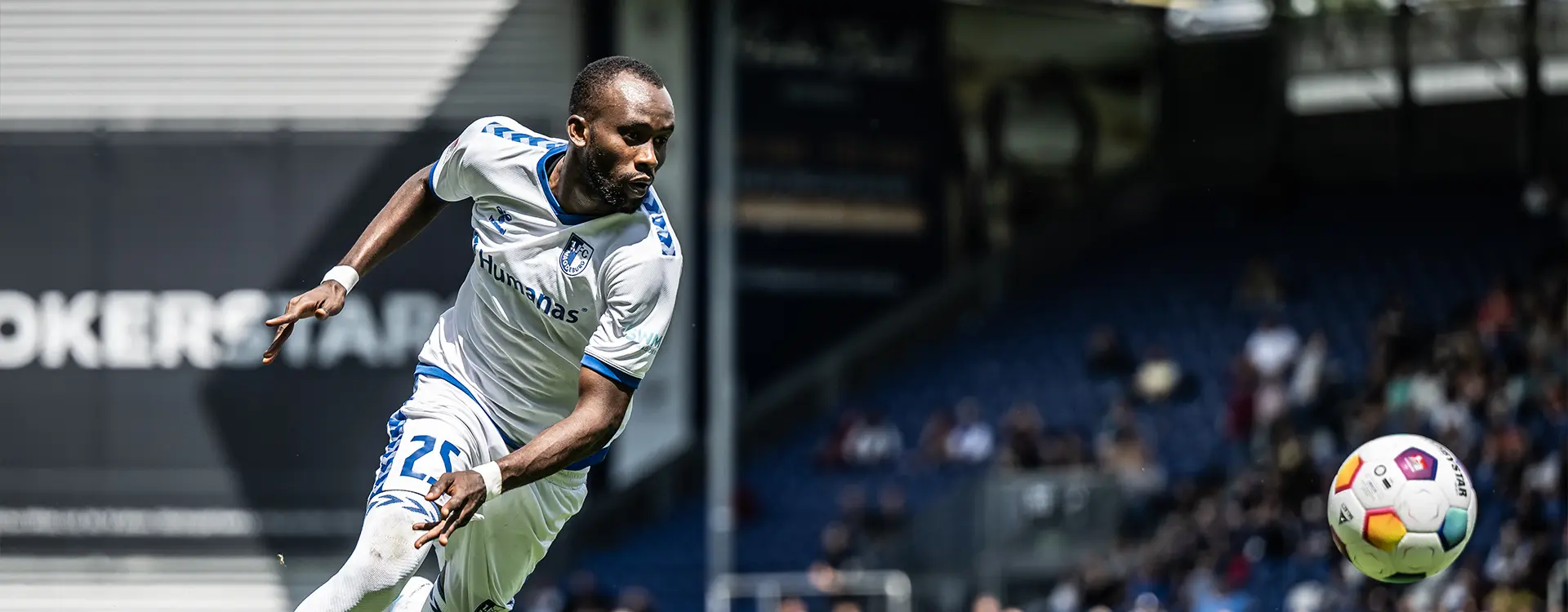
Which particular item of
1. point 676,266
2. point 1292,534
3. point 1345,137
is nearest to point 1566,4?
point 1345,137

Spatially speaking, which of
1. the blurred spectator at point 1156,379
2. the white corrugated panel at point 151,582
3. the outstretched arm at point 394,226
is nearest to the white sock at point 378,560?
the outstretched arm at point 394,226

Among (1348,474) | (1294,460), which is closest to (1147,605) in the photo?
(1294,460)

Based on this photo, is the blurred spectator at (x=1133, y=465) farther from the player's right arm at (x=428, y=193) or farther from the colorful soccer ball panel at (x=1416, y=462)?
the player's right arm at (x=428, y=193)

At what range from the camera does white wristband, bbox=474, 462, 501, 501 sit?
224 inches

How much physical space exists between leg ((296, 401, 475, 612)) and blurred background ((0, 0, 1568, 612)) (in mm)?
9789

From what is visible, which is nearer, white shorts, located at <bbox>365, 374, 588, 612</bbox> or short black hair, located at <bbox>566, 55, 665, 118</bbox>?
short black hair, located at <bbox>566, 55, 665, 118</bbox>

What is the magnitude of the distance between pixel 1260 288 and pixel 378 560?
65.0 feet

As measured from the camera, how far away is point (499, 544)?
22.2 ft

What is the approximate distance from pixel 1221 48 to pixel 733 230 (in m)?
8.15

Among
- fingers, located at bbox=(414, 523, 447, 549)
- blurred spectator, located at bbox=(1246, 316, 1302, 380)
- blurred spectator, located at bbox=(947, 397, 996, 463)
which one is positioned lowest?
blurred spectator, located at bbox=(947, 397, 996, 463)

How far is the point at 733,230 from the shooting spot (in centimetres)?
2530

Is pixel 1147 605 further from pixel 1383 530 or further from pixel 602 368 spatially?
pixel 602 368

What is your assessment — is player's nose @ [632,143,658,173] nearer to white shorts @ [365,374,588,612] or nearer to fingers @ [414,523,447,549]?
white shorts @ [365,374,588,612]

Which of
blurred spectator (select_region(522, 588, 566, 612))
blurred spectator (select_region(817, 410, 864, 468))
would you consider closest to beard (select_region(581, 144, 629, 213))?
blurred spectator (select_region(522, 588, 566, 612))
